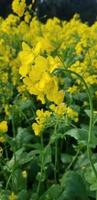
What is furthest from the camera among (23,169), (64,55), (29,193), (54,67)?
(64,55)

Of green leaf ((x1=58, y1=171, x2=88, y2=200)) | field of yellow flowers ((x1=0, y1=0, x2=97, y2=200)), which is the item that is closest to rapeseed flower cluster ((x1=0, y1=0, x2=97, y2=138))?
field of yellow flowers ((x1=0, y1=0, x2=97, y2=200))

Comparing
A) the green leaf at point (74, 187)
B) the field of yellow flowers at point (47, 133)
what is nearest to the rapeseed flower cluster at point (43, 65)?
the field of yellow flowers at point (47, 133)

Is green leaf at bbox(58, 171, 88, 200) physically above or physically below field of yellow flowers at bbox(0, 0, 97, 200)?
below

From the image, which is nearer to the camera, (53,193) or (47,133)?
(53,193)

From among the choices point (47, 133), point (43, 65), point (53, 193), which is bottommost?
point (53, 193)

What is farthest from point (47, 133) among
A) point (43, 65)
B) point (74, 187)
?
point (43, 65)

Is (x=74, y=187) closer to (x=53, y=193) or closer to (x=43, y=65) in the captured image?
(x=53, y=193)

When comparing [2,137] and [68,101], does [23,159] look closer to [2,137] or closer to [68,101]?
[2,137]

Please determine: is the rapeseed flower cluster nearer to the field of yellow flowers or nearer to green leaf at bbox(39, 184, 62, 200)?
the field of yellow flowers

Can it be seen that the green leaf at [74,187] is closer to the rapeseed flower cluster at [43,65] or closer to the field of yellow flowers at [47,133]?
the field of yellow flowers at [47,133]

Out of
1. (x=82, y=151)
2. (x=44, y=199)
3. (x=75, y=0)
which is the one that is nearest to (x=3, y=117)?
(x=82, y=151)

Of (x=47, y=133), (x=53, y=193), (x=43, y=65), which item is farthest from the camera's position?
(x=47, y=133)
